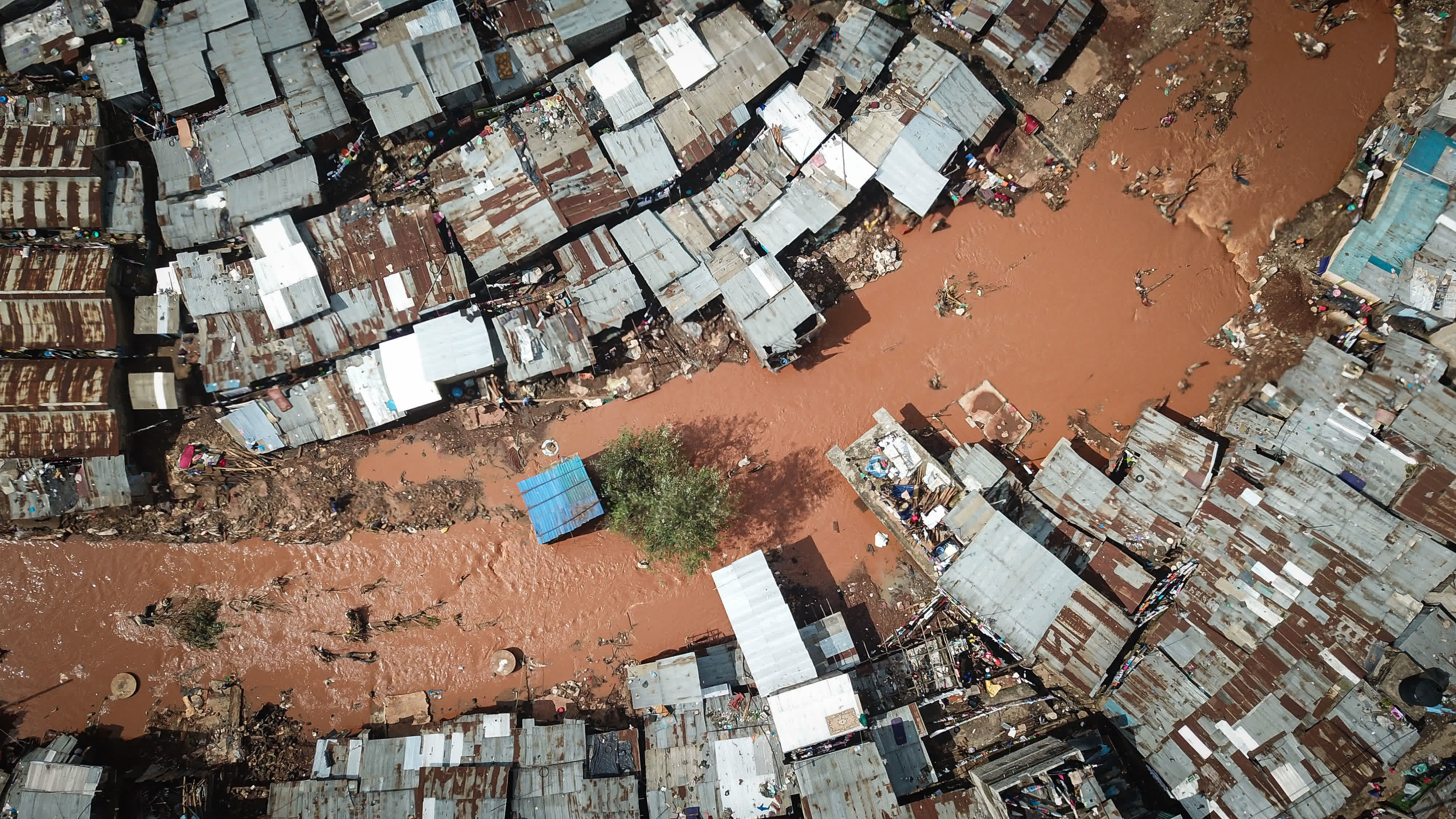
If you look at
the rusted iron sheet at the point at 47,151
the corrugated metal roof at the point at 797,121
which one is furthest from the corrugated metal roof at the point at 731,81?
the rusted iron sheet at the point at 47,151

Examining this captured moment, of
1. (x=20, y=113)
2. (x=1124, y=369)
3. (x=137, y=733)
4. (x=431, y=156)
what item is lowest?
(x=137, y=733)

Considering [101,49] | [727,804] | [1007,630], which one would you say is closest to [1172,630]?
[1007,630]

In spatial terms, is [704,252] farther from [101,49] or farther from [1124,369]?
[101,49]

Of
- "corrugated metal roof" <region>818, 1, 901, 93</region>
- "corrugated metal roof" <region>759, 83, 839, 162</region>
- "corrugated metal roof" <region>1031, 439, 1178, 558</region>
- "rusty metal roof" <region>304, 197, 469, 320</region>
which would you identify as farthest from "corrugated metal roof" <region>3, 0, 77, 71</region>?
"corrugated metal roof" <region>1031, 439, 1178, 558</region>

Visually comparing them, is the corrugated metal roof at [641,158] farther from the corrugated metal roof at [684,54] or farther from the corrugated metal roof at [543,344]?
the corrugated metal roof at [543,344]

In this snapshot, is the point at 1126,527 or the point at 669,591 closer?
the point at 1126,527

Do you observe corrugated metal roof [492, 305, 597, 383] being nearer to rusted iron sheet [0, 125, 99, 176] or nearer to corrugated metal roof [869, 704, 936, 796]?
rusted iron sheet [0, 125, 99, 176]

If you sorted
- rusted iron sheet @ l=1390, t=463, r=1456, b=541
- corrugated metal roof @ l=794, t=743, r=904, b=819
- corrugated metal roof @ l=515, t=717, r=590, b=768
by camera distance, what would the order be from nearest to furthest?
rusted iron sheet @ l=1390, t=463, r=1456, b=541 < corrugated metal roof @ l=794, t=743, r=904, b=819 < corrugated metal roof @ l=515, t=717, r=590, b=768
